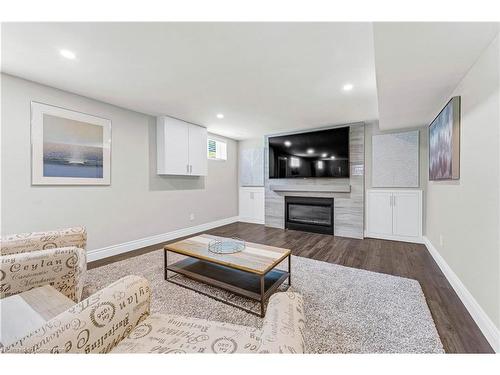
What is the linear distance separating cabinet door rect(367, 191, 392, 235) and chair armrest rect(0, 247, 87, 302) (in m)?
4.37

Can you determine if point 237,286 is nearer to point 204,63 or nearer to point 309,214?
point 204,63

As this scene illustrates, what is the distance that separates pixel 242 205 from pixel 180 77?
388 cm

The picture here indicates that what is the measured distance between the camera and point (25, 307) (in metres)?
1.08

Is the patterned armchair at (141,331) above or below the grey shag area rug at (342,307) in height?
above

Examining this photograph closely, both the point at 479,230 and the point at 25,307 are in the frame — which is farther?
the point at 479,230

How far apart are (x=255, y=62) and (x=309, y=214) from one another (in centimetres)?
350

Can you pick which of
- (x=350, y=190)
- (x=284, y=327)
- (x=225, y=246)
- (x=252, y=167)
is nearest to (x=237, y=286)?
(x=225, y=246)

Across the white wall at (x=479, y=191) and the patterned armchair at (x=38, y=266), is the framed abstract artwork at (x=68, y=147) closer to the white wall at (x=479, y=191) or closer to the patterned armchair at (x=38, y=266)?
the patterned armchair at (x=38, y=266)

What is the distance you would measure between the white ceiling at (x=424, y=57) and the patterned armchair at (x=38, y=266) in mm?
2474

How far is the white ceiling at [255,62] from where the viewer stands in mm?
1533

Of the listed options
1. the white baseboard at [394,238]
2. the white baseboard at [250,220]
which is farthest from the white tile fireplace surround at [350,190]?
the white baseboard at [250,220]

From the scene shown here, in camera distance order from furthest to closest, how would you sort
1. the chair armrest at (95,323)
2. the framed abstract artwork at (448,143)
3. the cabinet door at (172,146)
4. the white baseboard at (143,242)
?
the cabinet door at (172,146) < the white baseboard at (143,242) < the framed abstract artwork at (448,143) < the chair armrest at (95,323)

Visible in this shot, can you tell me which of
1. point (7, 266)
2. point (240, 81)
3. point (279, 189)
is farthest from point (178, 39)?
point (279, 189)
